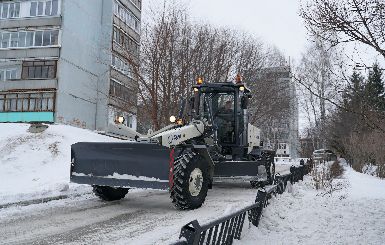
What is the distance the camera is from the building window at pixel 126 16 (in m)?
38.0

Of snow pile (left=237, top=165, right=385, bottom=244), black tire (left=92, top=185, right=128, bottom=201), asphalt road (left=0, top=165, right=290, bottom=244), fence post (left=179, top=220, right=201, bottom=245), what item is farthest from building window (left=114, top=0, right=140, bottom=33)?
fence post (left=179, top=220, right=201, bottom=245)

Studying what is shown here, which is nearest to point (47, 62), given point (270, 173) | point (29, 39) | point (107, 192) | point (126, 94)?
point (29, 39)

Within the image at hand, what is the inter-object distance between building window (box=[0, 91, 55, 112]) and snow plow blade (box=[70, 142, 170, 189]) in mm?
24221

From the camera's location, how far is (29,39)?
104 feet

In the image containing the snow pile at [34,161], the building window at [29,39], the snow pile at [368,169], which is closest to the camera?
the snow pile at [34,161]

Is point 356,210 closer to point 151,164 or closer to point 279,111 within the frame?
point 151,164

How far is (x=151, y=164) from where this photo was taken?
708cm

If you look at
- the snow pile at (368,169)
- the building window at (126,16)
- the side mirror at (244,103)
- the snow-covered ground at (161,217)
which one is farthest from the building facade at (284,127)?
the snow-covered ground at (161,217)

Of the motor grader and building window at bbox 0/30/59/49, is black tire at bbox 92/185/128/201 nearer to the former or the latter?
the motor grader

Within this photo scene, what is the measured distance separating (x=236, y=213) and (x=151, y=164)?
275 cm

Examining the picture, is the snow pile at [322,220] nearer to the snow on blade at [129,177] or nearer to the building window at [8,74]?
the snow on blade at [129,177]

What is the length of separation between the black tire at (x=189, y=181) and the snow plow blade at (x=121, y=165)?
10.4 inches

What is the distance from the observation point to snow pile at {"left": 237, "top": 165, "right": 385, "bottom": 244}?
18.1ft

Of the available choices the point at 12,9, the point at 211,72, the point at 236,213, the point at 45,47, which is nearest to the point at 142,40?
the point at 211,72
